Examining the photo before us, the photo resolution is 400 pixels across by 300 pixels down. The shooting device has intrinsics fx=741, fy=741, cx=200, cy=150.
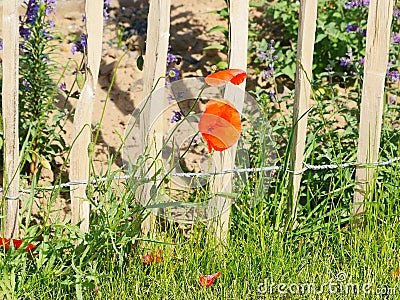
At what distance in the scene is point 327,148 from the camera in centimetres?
342

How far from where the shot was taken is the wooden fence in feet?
8.91

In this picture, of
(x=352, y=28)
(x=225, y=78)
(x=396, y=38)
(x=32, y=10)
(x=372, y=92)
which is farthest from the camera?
(x=352, y=28)

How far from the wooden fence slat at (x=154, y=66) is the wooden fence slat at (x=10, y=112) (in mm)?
489

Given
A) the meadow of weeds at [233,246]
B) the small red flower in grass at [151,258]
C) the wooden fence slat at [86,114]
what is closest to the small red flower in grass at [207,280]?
the meadow of weeds at [233,246]

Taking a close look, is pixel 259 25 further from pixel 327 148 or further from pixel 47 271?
pixel 47 271

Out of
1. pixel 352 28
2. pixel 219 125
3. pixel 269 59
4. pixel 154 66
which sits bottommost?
pixel 219 125

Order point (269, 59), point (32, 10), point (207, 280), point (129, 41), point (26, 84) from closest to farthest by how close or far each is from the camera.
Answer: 1. point (207, 280)
2. point (32, 10)
3. point (26, 84)
4. point (269, 59)
5. point (129, 41)

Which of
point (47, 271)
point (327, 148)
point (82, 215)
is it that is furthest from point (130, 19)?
point (47, 271)

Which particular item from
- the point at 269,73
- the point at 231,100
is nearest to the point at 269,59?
the point at 269,73

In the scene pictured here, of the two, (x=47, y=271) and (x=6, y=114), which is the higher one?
(x=6, y=114)

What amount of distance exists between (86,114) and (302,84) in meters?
0.86

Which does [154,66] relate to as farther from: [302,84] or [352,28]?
[352,28]

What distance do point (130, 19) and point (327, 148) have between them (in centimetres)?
197

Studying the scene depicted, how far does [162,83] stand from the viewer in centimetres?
290
